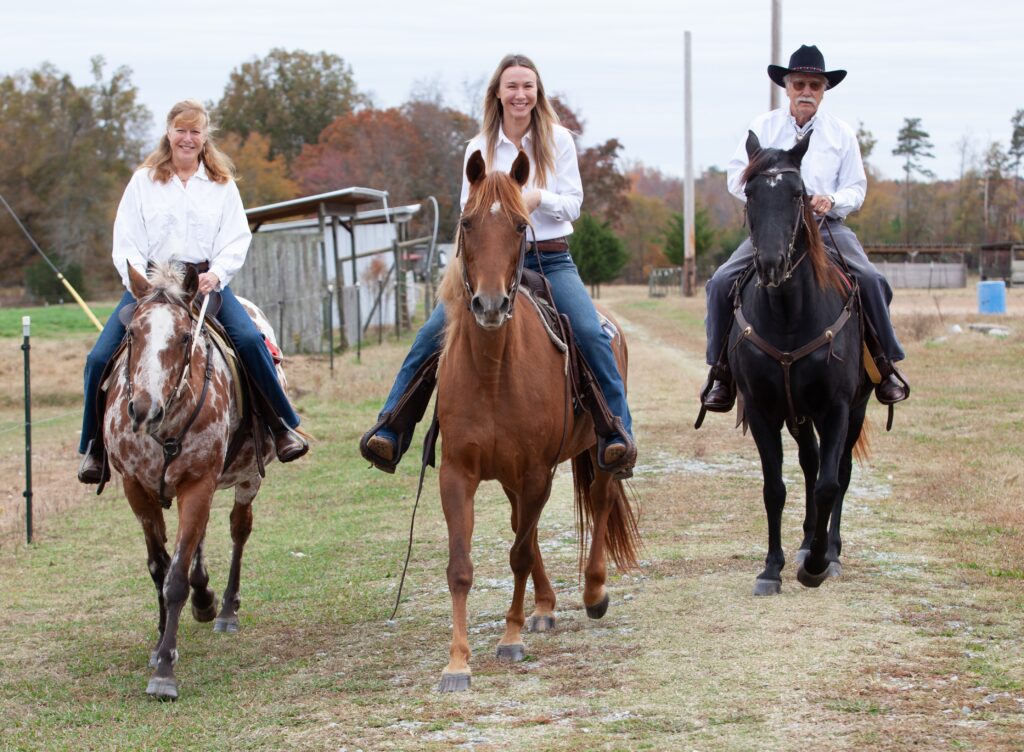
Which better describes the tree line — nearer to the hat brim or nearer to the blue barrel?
the blue barrel

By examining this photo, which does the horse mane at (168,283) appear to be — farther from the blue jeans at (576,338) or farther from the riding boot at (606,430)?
the riding boot at (606,430)

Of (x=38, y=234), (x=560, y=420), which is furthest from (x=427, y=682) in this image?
(x=38, y=234)

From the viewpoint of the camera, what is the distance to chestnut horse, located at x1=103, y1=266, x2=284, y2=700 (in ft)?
20.4

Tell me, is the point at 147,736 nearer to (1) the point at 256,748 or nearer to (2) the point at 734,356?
(1) the point at 256,748

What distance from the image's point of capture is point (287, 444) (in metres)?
7.70

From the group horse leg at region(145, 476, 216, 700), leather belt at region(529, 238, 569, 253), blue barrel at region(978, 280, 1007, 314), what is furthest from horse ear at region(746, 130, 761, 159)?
blue barrel at region(978, 280, 1007, 314)

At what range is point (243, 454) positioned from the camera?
770 centimetres

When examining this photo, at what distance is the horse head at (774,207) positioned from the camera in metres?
6.96

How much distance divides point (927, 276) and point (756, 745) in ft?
208

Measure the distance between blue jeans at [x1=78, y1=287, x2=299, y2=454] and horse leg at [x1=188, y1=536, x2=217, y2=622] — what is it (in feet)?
3.16

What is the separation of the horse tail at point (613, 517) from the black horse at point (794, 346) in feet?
2.75

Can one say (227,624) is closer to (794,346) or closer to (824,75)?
(794,346)

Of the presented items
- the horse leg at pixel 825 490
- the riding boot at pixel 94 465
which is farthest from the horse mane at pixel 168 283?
the horse leg at pixel 825 490

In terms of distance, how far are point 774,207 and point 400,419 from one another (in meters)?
2.47
